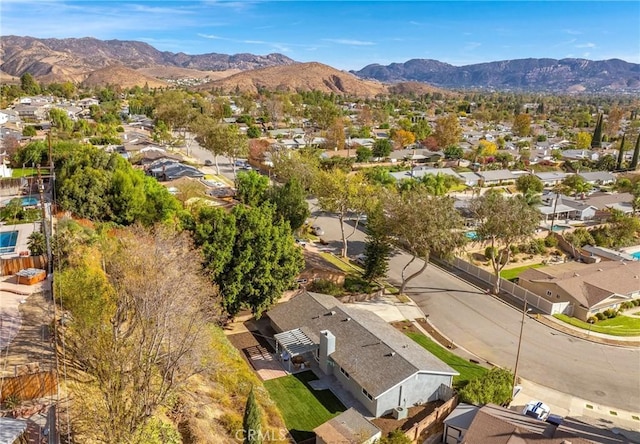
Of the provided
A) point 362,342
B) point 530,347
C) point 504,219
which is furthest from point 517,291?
point 362,342

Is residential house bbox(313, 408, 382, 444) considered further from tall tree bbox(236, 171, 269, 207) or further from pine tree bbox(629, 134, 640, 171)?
pine tree bbox(629, 134, 640, 171)

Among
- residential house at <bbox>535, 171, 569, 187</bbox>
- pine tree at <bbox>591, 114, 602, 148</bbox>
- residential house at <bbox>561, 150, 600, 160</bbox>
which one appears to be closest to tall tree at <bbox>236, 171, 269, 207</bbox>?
residential house at <bbox>535, 171, 569, 187</bbox>

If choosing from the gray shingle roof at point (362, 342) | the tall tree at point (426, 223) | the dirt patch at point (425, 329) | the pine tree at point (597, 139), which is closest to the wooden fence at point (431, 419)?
the gray shingle roof at point (362, 342)

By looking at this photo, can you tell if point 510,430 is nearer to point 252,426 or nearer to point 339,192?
point 252,426

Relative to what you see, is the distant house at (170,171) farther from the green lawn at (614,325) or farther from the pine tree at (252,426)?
the pine tree at (252,426)

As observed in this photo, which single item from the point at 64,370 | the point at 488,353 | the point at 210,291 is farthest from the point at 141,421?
the point at 488,353

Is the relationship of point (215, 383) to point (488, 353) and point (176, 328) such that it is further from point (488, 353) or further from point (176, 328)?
point (488, 353)
